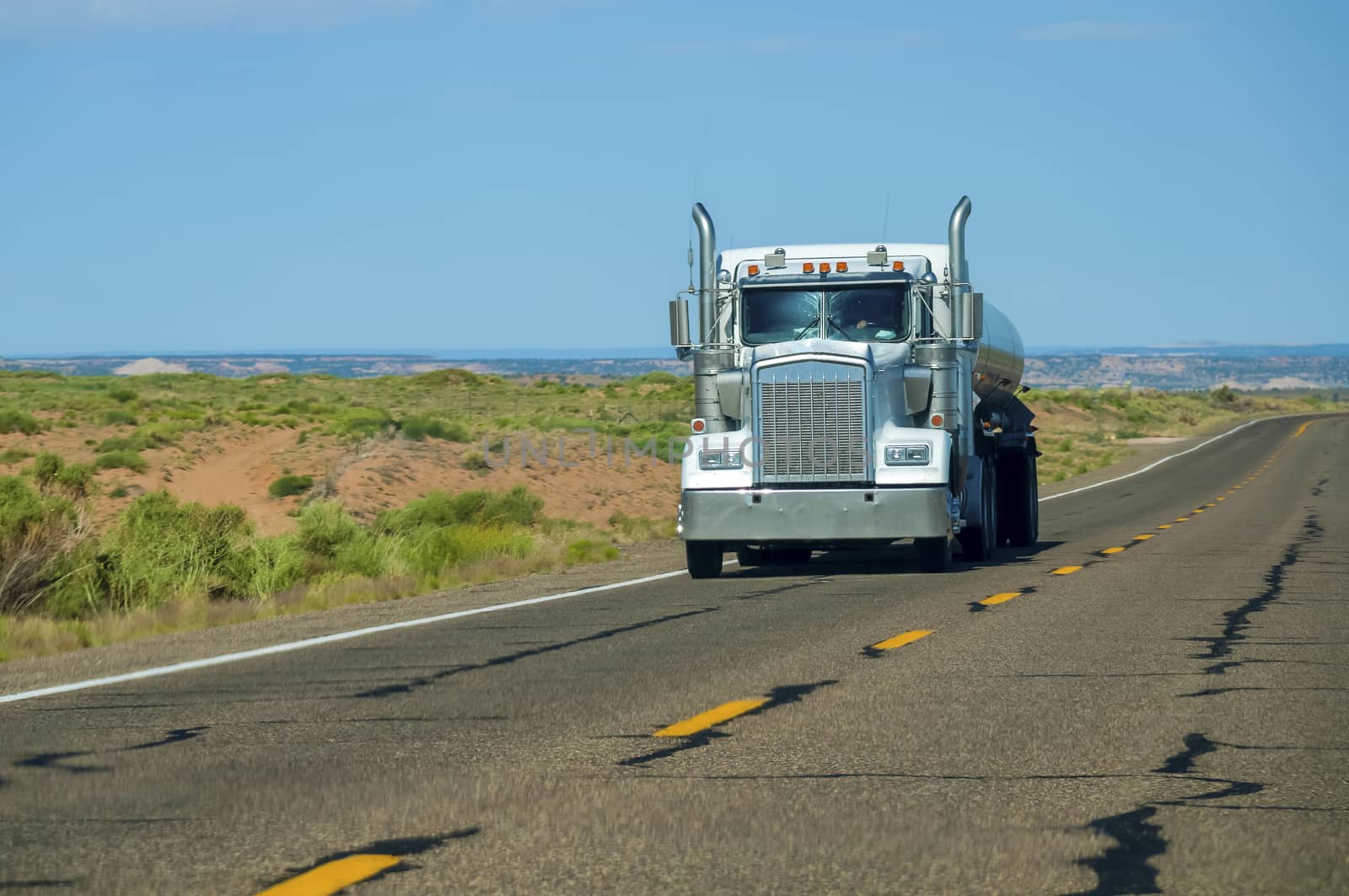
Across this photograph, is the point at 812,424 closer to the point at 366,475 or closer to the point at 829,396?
the point at 829,396

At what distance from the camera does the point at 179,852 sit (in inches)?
229

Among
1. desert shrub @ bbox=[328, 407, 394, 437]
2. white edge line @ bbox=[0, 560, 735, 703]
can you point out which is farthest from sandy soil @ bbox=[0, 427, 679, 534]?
white edge line @ bbox=[0, 560, 735, 703]

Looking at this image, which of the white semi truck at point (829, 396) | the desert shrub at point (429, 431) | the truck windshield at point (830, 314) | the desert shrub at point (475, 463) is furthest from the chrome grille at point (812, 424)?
the desert shrub at point (429, 431)

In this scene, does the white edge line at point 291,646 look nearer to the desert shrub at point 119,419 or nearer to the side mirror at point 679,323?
the side mirror at point 679,323

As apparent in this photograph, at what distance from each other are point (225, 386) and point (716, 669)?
332 ft

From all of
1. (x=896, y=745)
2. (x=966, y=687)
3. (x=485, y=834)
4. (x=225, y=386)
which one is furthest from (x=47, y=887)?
(x=225, y=386)

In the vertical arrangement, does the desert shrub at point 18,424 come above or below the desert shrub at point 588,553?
above

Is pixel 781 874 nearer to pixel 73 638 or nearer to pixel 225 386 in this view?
pixel 73 638

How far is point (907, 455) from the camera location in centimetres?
1770

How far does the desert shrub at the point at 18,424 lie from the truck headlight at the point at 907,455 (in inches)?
1499

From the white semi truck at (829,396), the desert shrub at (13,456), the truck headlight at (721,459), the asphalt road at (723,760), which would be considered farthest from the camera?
the desert shrub at (13,456)

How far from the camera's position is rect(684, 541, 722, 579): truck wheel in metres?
18.2

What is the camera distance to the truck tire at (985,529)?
2047cm

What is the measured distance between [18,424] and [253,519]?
67.6ft
